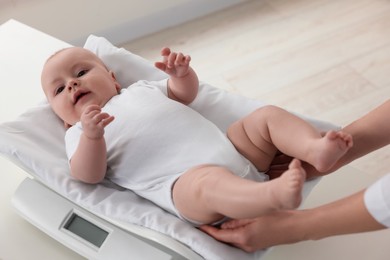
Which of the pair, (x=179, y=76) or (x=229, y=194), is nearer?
(x=229, y=194)

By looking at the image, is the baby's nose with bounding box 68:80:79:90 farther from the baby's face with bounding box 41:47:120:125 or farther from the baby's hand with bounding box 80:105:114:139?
the baby's hand with bounding box 80:105:114:139

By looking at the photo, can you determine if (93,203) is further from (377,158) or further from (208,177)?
(377,158)

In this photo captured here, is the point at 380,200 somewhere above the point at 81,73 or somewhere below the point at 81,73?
below

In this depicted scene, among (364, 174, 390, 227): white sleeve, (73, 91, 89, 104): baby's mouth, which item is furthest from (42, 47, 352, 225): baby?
(364, 174, 390, 227): white sleeve

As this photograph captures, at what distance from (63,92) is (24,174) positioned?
0.19 metres

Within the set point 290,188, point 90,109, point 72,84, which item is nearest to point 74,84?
point 72,84

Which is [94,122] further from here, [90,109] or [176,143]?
[176,143]

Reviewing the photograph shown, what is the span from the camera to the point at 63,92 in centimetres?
119

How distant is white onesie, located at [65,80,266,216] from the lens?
103cm

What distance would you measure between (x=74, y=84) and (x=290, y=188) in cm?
57

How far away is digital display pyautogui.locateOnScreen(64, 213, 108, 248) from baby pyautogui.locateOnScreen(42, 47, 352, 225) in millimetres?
74

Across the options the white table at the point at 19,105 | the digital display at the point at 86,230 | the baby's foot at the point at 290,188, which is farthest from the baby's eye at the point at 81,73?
the baby's foot at the point at 290,188

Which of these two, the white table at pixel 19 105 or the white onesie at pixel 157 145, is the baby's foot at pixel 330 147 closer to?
the white onesie at pixel 157 145

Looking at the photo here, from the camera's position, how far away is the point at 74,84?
1.18 meters
